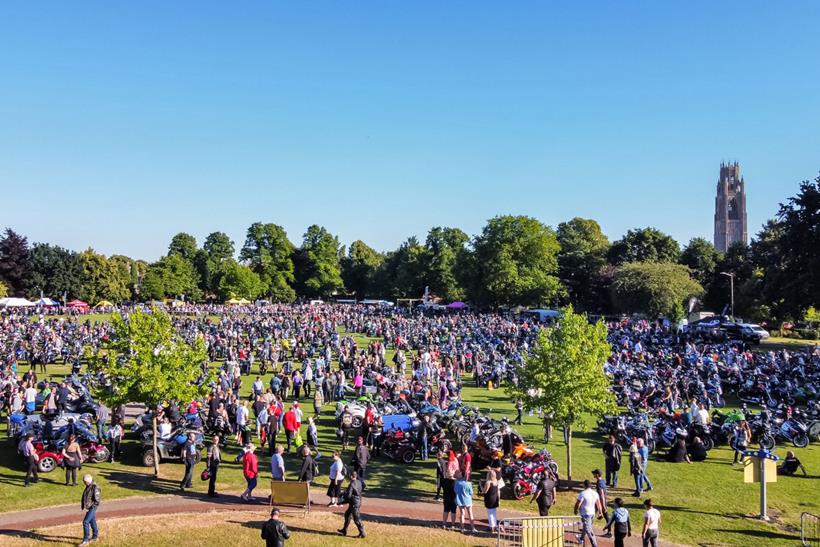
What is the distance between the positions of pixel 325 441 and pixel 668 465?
9.83 m

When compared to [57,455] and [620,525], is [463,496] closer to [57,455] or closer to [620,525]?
[620,525]

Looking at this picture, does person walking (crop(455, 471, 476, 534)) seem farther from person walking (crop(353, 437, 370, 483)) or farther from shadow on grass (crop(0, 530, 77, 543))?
shadow on grass (crop(0, 530, 77, 543))

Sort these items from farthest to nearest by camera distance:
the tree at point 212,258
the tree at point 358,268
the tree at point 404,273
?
the tree at point 358,268
the tree at point 212,258
the tree at point 404,273

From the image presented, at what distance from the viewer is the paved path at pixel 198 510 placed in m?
12.6

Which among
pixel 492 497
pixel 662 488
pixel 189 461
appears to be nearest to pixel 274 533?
pixel 492 497

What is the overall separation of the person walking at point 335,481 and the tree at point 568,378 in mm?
5031

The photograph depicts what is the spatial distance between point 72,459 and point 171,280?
84632 millimetres

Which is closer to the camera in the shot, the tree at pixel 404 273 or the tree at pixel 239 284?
the tree at pixel 239 284

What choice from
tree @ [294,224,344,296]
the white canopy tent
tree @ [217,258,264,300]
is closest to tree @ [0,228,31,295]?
the white canopy tent

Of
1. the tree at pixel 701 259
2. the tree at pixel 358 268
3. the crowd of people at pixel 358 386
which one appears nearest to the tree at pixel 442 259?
the tree at pixel 358 268

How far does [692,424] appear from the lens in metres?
19.1

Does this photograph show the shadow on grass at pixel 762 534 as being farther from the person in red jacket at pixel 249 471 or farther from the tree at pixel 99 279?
the tree at pixel 99 279

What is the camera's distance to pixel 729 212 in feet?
537

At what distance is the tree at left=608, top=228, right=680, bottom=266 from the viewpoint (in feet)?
254
